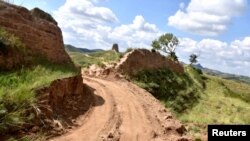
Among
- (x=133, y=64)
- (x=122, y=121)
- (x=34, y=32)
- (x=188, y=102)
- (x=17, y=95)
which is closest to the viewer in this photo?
(x=17, y=95)

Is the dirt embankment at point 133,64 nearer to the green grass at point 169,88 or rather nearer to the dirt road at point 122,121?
the green grass at point 169,88

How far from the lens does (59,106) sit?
52.1ft

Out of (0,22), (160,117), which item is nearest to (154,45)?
(160,117)

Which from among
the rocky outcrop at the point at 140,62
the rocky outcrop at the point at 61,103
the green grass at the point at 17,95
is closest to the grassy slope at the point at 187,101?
the rocky outcrop at the point at 140,62

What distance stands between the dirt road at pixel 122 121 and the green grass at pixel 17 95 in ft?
7.51

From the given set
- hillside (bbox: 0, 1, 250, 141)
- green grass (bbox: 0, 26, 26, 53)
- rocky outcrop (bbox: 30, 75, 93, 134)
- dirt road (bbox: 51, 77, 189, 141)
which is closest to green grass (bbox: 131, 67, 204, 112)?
hillside (bbox: 0, 1, 250, 141)

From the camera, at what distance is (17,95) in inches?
332

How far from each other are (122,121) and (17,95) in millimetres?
10009

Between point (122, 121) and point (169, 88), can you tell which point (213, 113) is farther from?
point (122, 121)

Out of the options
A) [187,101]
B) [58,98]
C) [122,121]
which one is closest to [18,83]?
[58,98]

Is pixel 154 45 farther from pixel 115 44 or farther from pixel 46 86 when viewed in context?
pixel 46 86

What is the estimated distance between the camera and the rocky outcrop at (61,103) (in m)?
13.1

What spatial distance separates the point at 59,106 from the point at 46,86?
207 cm

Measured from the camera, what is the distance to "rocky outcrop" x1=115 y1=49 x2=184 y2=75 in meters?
32.8
